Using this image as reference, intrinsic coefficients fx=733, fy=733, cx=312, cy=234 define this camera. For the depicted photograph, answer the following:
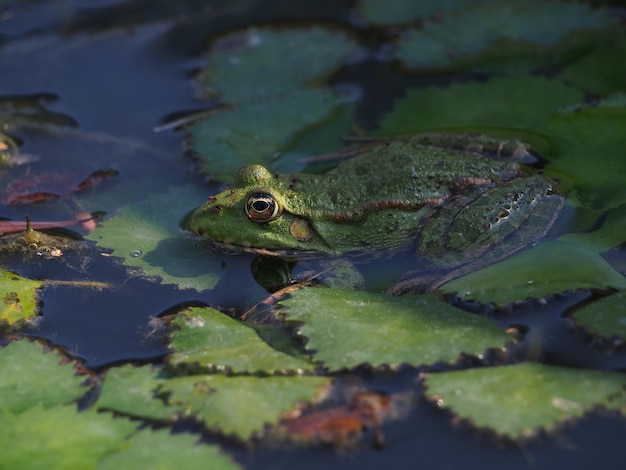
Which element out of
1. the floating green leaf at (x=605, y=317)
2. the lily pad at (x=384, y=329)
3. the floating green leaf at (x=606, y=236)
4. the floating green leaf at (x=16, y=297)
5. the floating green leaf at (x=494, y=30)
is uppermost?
the floating green leaf at (x=494, y=30)

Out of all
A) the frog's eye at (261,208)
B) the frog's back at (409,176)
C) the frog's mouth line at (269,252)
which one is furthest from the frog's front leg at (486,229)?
the frog's eye at (261,208)

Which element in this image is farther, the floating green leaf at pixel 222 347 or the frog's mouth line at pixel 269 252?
the frog's mouth line at pixel 269 252

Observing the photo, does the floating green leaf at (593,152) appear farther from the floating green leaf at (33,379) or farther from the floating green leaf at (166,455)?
the floating green leaf at (33,379)

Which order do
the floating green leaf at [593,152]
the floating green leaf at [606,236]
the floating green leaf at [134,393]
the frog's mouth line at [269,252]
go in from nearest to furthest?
1. the floating green leaf at [134,393]
2. the floating green leaf at [606,236]
3. the floating green leaf at [593,152]
4. the frog's mouth line at [269,252]

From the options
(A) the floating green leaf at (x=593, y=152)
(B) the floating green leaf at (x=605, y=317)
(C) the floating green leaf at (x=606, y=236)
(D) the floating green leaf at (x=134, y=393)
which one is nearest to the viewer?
(D) the floating green leaf at (x=134, y=393)

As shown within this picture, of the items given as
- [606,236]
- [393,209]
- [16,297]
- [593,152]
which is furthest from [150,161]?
[606,236]

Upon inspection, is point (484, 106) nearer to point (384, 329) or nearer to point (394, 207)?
point (394, 207)

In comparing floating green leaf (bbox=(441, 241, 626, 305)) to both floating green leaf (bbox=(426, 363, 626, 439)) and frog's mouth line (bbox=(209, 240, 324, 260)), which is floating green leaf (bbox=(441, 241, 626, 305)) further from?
frog's mouth line (bbox=(209, 240, 324, 260))
